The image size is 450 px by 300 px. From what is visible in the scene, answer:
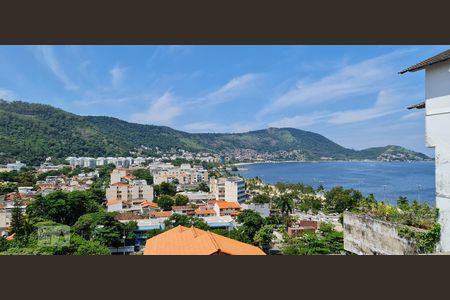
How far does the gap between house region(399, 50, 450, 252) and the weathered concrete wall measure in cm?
29

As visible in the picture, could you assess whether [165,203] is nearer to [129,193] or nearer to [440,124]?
[129,193]

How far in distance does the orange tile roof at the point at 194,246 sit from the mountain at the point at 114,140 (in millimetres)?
30307

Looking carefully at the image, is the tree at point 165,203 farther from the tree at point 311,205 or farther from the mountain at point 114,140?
the mountain at point 114,140

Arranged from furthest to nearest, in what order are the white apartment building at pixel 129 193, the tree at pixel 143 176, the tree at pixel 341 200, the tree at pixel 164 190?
the tree at pixel 143 176 < the tree at pixel 164 190 < the white apartment building at pixel 129 193 < the tree at pixel 341 200

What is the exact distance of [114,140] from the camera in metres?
50.0

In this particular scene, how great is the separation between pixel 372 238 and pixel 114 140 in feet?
164

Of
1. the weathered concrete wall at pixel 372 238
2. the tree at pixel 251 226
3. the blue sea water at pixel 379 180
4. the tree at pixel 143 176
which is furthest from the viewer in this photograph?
the tree at pixel 143 176

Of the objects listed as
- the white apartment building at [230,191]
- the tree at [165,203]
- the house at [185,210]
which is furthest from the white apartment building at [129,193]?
the white apartment building at [230,191]

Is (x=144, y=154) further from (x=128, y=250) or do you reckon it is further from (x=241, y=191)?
(x=128, y=250)

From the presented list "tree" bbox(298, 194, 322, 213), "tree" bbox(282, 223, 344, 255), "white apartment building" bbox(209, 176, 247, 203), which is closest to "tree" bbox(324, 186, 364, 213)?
"tree" bbox(298, 194, 322, 213)

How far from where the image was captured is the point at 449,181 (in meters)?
2.62

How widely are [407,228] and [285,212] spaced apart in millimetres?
14439

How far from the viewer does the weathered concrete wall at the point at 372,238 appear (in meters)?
2.82

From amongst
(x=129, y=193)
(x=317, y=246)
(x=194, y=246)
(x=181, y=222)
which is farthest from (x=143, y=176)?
(x=194, y=246)
